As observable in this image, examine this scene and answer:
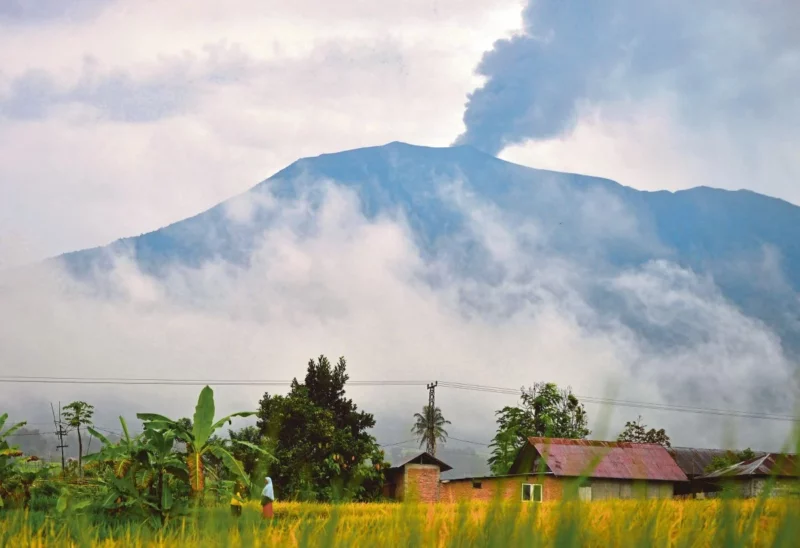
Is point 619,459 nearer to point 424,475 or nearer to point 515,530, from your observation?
point 424,475

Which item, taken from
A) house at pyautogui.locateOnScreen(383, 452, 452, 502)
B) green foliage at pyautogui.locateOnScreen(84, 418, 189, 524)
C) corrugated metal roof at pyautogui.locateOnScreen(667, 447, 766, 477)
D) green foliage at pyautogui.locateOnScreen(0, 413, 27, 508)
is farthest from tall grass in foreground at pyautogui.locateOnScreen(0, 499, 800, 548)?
corrugated metal roof at pyautogui.locateOnScreen(667, 447, 766, 477)

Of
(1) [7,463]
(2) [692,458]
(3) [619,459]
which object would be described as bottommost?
(2) [692,458]

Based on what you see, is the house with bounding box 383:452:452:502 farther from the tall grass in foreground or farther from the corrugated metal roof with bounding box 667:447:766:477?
the tall grass in foreground

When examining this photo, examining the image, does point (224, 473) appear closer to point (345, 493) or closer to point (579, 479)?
point (345, 493)

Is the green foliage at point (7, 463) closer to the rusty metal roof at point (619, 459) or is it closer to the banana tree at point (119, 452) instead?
the banana tree at point (119, 452)

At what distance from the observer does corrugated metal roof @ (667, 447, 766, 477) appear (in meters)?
48.0

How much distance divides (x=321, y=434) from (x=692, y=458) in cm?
2516

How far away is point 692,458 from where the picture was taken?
49.2 meters

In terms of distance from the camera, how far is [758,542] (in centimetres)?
323

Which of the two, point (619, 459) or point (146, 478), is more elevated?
point (146, 478)

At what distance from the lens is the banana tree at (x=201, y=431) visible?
30.5 ft

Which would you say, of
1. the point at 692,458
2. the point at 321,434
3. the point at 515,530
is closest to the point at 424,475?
the point at 321,434

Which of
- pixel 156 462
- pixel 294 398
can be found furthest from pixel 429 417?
pixel 156 462

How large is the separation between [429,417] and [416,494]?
53284 mm
